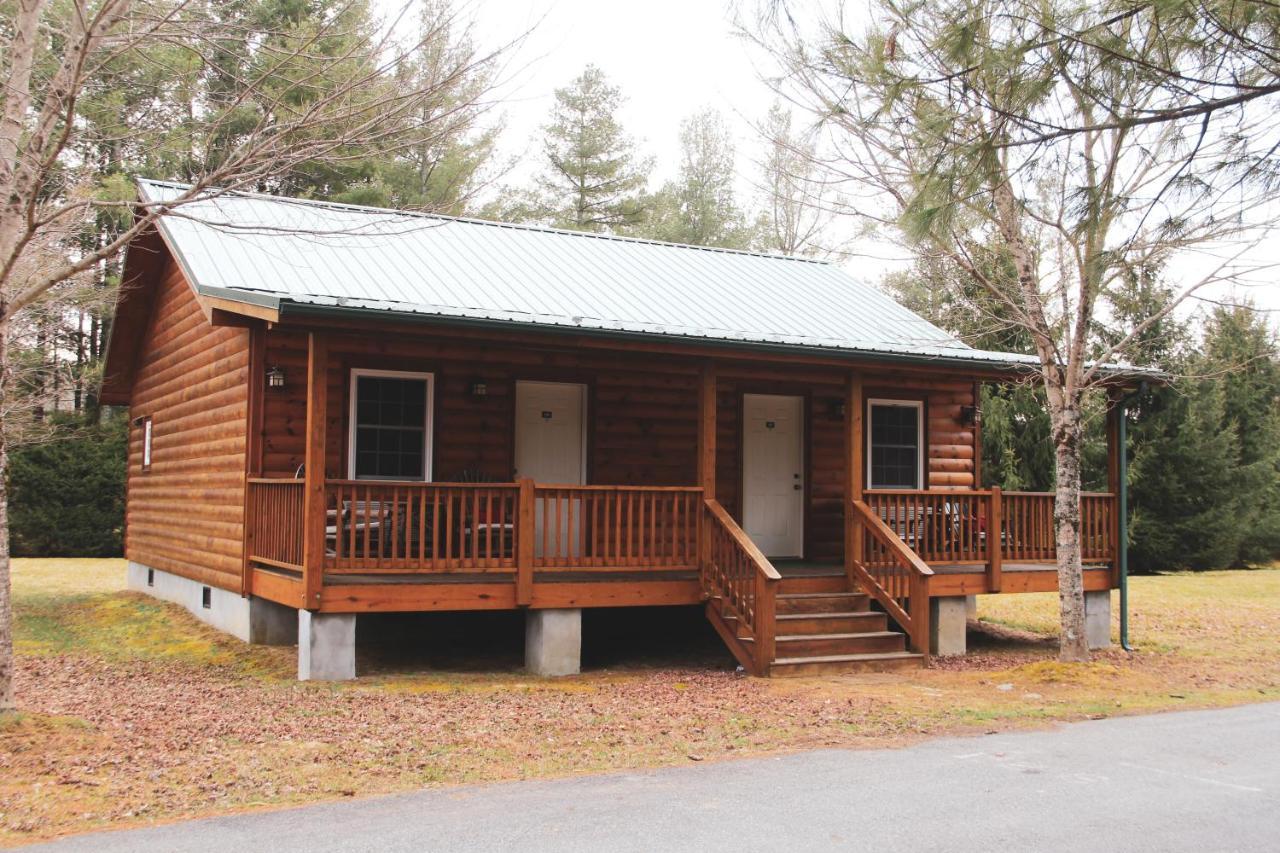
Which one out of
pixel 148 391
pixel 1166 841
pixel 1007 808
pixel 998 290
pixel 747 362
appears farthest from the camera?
pixel 148 391

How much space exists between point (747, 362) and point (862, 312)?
4.28m

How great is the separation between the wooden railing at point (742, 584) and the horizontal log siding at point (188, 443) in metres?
5.18

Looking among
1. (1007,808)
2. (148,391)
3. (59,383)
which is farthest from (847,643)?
(59,383)

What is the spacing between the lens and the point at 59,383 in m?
24.2

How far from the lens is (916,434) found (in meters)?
16.0

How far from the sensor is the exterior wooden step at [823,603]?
11.9 meters

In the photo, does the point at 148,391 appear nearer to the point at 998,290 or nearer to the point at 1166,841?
the point at 998,290

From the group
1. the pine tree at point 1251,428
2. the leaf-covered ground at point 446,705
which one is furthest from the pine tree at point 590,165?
the leaf-covered ground at point 446,705

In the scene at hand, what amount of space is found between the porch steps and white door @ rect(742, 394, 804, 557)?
8.23 ft

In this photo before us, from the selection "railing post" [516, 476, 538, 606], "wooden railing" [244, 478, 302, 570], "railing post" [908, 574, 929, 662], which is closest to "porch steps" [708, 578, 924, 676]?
"railing post" [908, 574, 929, 662]

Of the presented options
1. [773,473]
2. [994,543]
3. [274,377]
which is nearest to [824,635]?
[994,543]

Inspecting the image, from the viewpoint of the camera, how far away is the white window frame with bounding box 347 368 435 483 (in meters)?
12.3

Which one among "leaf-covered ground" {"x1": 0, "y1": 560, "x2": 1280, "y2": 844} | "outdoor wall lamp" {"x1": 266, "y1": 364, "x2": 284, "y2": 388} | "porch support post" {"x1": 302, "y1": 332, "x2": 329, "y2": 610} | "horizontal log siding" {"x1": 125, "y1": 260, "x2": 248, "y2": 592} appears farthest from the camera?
"horizontal log siding" {"x1": 125, "y1": 260, "x2": 248, "y2": 592}

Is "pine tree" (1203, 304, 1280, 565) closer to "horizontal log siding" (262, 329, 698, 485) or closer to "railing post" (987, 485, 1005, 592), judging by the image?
"railing post" (987, 485, 1005, 592)
